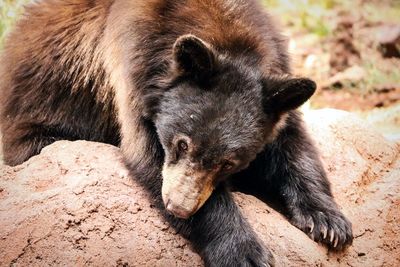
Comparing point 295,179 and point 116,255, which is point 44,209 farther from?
point 295,179

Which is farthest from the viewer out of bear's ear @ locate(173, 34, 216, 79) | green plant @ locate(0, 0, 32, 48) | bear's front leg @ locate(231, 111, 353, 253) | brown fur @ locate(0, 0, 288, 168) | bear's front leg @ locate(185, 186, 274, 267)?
green plant @ locate(0, 0, 32, 48)

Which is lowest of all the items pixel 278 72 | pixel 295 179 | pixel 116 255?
pixel 116 255

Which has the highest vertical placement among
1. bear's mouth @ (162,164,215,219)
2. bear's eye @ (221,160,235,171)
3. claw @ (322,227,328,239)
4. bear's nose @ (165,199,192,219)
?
bear's eye @ (221,160,235,171)

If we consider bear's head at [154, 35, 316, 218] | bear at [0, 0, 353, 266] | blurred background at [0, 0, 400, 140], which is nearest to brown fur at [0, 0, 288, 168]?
bear at [0, 0, 353, 266]

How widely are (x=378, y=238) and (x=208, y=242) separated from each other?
1.47m

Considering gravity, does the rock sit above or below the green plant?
above

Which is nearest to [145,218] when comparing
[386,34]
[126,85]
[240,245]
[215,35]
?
[240,245]

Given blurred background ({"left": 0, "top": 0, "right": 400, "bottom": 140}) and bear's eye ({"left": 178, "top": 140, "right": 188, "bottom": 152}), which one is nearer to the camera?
bear's eye ({"left": 178, "top": 140, "right": 188, "bottom": 152})

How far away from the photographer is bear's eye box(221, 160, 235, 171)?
14.2 feet

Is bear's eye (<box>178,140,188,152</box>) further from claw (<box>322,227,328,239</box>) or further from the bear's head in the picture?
claw (<box>322,227,328,239</box>)

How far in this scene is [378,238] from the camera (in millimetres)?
4996

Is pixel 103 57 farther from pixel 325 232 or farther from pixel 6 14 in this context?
pixel 6 14

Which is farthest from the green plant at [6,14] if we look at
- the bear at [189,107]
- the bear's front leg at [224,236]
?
the bear's front leg at [224,236]

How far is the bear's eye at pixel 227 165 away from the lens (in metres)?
4.34
